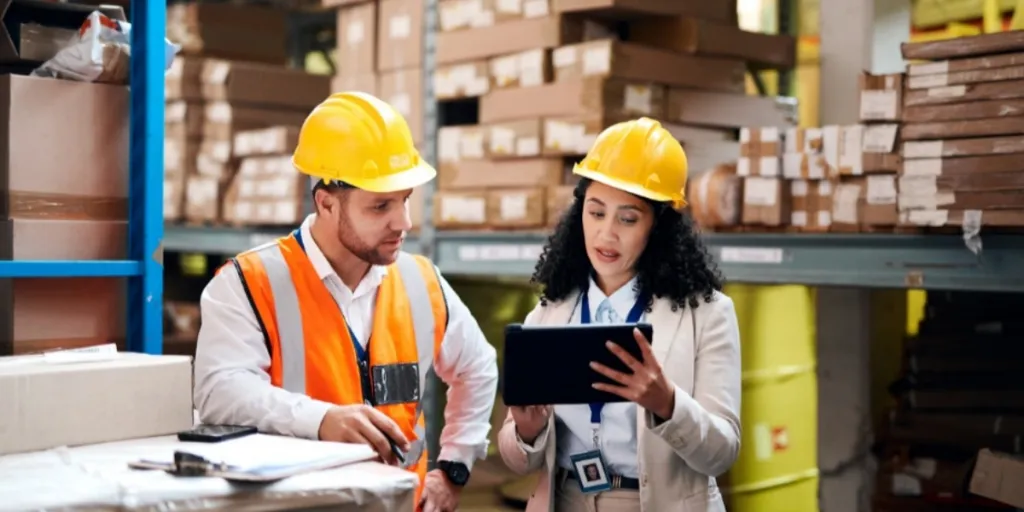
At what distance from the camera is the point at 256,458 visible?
1934mm

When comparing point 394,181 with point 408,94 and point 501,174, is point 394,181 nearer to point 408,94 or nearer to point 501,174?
point 501,174

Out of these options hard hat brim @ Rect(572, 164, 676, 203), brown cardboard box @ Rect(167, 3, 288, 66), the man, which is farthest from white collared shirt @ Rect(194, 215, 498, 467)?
brown cardboard box @ Rect(167, 3, 288, 66)

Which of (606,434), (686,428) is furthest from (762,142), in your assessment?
(686,428)

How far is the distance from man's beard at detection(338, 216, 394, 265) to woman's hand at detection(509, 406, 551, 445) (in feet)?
1.51

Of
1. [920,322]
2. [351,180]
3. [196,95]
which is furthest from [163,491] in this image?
[196,95]

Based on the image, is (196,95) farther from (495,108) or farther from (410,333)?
(410,333)

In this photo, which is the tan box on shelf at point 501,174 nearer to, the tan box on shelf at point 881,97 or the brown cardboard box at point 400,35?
the brown cardboard box at point 400,35

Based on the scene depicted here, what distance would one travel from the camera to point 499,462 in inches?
225

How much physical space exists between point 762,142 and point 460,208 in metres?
1.55

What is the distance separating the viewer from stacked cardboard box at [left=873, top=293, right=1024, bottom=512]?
459 centimetres

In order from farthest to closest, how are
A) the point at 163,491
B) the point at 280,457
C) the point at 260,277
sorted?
the point at 260,277, the point at 280,457, the point at 163,491

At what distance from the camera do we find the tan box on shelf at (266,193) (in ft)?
19.7

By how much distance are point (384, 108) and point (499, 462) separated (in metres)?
3.29

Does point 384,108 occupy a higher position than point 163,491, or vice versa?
point 384,108
